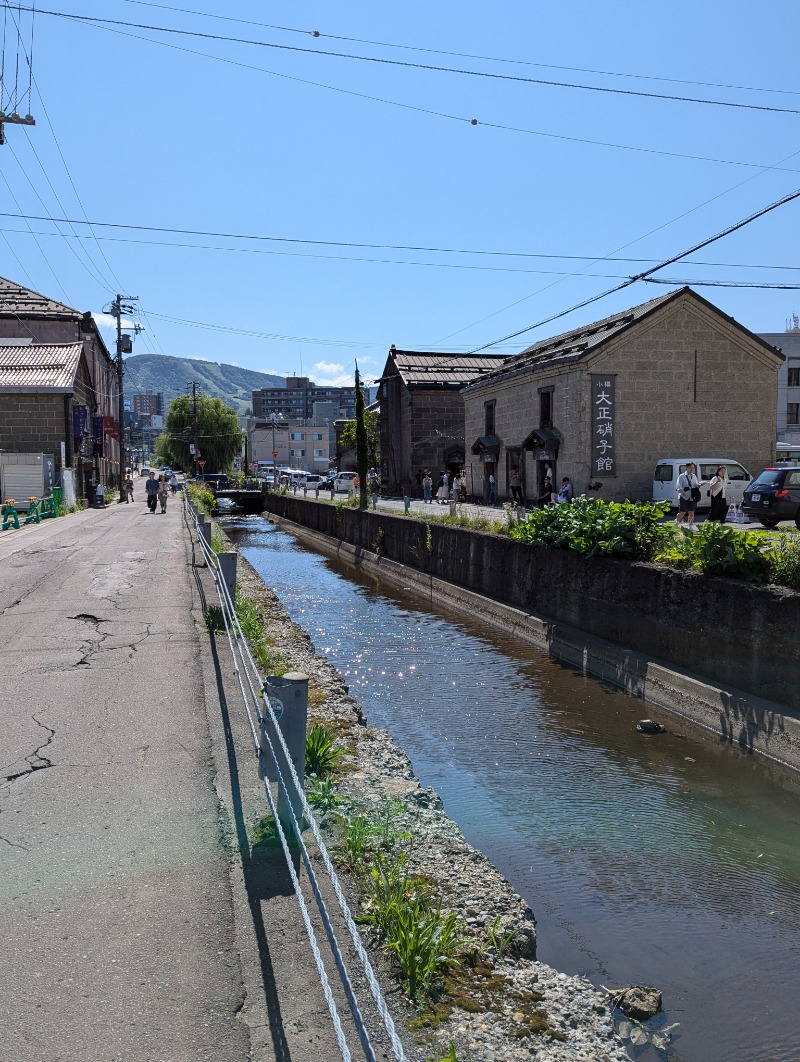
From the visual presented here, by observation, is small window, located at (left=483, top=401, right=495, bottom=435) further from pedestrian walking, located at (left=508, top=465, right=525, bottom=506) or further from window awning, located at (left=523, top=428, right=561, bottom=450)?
window awning, located at (left=523, top=428, right=561, bottom=450)

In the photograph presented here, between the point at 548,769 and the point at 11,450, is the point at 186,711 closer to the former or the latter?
the point at 548,769

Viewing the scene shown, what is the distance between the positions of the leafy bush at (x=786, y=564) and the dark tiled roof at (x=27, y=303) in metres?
51.4

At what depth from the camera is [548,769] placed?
9.48m

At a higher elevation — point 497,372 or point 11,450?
point 497,372

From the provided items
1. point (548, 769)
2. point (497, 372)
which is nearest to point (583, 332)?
point (497, 372)

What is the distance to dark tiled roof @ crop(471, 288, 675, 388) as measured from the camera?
2962 cm

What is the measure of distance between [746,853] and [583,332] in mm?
30006

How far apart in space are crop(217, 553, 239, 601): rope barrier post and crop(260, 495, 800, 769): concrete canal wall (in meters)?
6.13

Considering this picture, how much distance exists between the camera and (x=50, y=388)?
139 ft

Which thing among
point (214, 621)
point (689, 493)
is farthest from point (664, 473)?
point (214, 621)

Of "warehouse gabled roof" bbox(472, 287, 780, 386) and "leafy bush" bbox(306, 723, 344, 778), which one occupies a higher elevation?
"warehouse gabled roof" bbox(472, 287, 780, 386)

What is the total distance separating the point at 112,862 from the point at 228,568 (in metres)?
7.46

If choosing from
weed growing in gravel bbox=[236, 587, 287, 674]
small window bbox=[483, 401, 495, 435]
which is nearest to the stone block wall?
small window bbox=[483, 401, 495, 435]

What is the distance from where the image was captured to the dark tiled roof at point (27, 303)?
173ft
